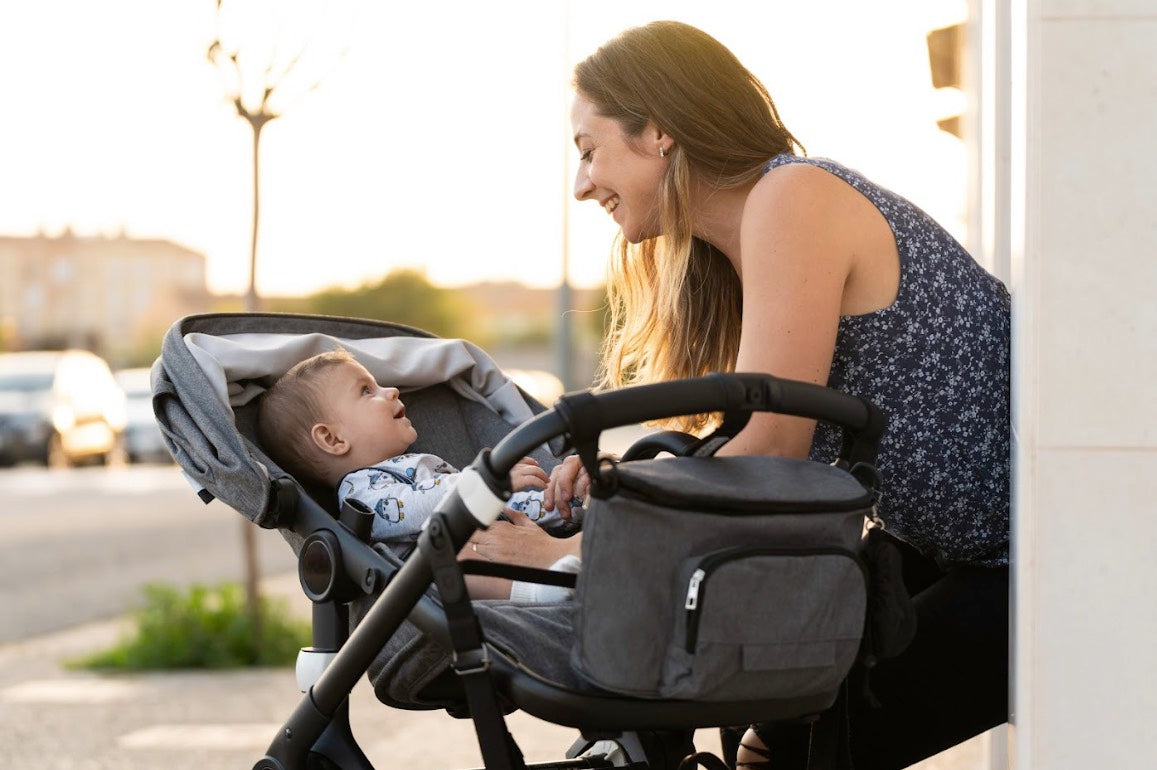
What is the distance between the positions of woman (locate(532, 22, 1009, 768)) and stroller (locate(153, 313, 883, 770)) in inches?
10.4

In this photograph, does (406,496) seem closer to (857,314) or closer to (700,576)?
(857,314)

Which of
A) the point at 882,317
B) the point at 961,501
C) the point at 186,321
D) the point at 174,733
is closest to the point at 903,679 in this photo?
the point at 961,501

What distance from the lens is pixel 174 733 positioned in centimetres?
566

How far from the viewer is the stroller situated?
1945 mm

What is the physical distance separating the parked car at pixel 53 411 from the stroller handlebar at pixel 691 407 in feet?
69.5

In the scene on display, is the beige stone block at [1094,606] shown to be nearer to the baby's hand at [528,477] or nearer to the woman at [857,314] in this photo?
the woman at [857,314]

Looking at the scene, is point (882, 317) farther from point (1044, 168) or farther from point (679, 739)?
point (679, 739)

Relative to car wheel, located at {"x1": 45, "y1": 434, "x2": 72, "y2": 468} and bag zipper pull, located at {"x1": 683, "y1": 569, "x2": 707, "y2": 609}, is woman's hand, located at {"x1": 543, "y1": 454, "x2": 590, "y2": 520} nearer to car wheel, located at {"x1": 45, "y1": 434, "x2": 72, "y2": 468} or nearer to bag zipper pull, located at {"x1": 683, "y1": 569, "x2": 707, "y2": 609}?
bag zipper pull, located at {"x1": 683, "y1": 569, "x2": 707, "y2": 609}

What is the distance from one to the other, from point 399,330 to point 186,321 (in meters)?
0.70

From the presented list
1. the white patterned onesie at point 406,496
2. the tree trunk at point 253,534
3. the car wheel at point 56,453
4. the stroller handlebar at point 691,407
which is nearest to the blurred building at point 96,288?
the car wheel at point 56,453

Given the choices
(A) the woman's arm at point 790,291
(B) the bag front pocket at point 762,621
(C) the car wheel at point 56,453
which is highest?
(A) the woman's arm at point 790,291

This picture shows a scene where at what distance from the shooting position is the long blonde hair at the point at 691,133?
2.61 m

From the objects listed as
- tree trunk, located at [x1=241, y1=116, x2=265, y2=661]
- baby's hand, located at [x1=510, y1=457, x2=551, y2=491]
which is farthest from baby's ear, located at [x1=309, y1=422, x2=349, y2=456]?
tree trunk, located at [x1=241, y1=116, x2=265, y2=661]

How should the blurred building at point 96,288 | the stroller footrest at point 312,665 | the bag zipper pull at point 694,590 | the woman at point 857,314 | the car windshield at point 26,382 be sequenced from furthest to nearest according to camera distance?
the blurred building at point 96,288, the car windshield at point 26,382, the stroller footrest at point 312,665, the woman at point 857,314, the bag zipper pull at point 694,590
